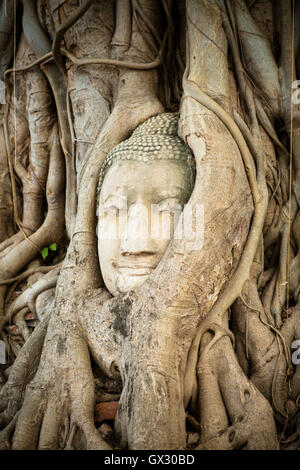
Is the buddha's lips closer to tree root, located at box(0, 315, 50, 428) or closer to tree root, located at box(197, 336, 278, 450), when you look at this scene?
tree root, located at box(197, 336, 278, 450)

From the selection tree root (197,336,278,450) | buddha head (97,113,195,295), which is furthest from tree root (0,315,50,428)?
tree root (197,336,278,450)

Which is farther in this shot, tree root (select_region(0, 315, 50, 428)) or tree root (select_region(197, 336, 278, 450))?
tree root (select_region(0, 315, 50, 428))

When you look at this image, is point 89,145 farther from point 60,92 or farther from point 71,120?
point 60,92

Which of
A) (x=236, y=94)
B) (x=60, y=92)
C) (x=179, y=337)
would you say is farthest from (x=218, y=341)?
(x=60, y=92)

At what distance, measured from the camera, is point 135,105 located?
11.7 feet

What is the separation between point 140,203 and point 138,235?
6.8 inches

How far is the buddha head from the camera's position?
3076 mm

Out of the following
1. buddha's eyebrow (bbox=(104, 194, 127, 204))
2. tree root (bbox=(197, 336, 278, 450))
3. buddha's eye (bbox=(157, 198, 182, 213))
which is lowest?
tree root (bbox=(197, 336, 278, 450))

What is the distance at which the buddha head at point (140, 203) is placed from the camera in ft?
10.1

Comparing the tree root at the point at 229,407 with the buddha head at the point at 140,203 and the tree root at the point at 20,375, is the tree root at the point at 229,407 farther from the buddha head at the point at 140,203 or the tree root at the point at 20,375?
the tree root at the point at 20,375

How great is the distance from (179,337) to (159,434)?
0.47 m

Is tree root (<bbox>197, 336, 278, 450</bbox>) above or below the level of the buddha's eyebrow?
below

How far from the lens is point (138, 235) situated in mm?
3059

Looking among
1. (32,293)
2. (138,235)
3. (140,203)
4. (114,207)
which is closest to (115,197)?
(114,207)
